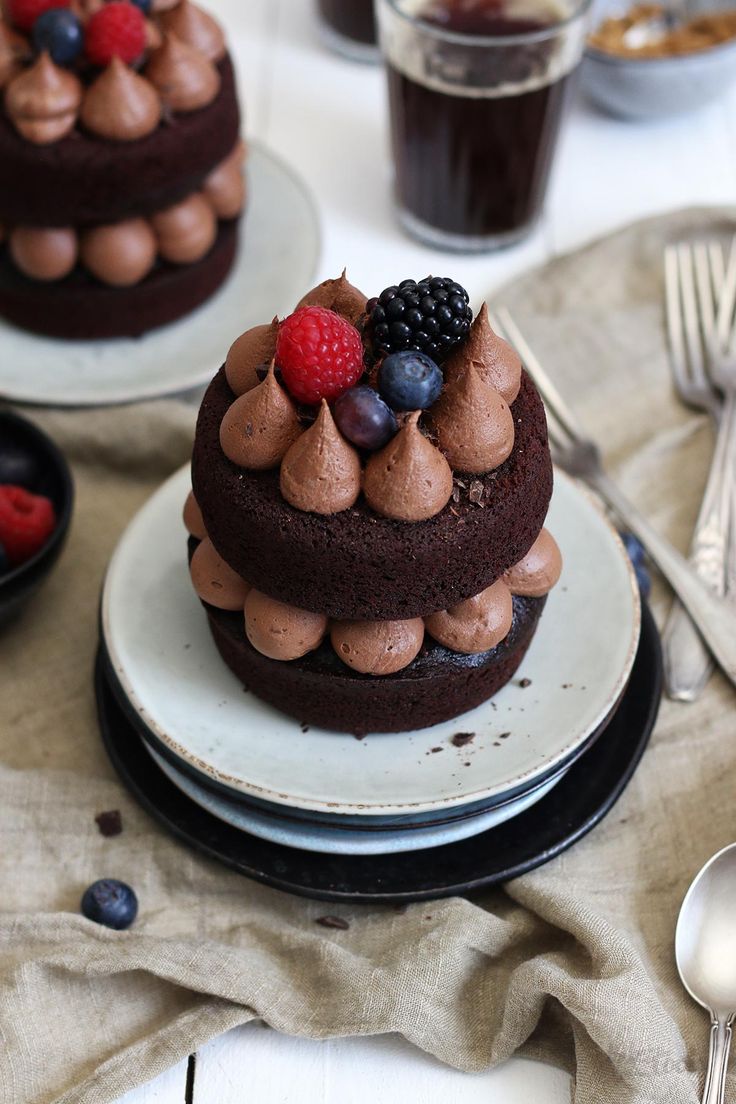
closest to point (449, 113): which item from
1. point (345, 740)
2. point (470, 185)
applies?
point (470, 185)

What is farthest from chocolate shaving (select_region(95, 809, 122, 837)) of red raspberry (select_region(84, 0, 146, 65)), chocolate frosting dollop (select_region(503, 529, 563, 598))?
red raspberry (select_region(84, 0, 146, 65))

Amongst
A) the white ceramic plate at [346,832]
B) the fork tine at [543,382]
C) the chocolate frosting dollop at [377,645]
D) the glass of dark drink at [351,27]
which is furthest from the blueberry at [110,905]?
the glass of dark drink at [351,27]

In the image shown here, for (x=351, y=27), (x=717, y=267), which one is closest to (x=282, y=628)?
(x=717, y=267)

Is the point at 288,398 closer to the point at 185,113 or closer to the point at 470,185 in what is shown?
the point at 185,113

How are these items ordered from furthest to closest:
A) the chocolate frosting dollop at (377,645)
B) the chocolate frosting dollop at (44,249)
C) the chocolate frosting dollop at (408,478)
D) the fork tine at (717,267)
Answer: the fork tine at (717,267) → the chocolate frosting dollop at (44,249) → the chocolate frosting dollop at (377,645) → the chocolate frosting dollop at (408,478)

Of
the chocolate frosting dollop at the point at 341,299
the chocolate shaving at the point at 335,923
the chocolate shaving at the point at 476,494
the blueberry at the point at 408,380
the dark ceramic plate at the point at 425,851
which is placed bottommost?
the chocolate shaving at the point at 335,923

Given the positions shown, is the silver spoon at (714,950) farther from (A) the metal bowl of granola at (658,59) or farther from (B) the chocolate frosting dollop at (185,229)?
(A) the metal bowl of granola at (658,59)

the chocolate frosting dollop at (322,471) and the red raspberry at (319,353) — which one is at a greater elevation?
the red raspberry at (319,353)
